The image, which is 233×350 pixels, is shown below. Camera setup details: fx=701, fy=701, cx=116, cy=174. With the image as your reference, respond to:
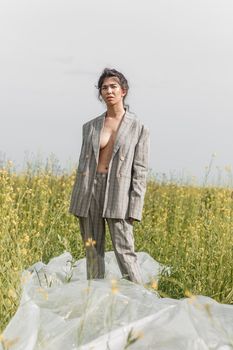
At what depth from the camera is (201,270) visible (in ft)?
17.6

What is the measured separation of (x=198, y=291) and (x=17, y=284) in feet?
5.81

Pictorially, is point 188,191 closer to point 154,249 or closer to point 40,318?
point 154,249

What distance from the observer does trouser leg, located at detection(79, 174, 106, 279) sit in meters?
5.00

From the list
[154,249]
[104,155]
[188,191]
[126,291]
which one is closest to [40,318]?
[126,291]

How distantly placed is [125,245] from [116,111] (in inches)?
38.3

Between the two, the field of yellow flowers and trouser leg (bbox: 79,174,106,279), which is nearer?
the field of yellow flowers

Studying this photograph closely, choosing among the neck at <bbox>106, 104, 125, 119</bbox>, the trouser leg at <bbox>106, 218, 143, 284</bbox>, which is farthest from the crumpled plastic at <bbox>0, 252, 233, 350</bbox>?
the neck at <bbox>106, 104, 125, 119</bbox>

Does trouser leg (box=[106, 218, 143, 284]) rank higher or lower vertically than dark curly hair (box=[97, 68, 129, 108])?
lower

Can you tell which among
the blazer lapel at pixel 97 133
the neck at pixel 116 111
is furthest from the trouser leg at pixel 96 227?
the neck at pixel 116 111

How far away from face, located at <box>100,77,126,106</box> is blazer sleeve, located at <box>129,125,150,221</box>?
0.98 feet

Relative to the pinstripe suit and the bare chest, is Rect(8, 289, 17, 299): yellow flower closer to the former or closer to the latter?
the pinstripe suit

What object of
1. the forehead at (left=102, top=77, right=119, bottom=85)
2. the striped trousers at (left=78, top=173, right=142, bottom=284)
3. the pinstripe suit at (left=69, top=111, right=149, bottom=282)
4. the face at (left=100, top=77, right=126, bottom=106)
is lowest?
the striped trousers at (left=78, top=173, right=142, bottom=284)

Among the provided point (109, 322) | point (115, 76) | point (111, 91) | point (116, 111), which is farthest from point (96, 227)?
point (109, 322)

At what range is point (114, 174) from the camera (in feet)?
16.3
